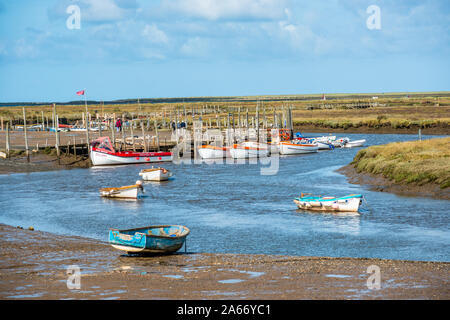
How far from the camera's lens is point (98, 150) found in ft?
222

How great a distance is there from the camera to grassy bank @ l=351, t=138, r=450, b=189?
4003 centimetres

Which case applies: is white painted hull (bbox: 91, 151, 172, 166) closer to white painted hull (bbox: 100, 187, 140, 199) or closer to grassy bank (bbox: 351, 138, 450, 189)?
grassy bank (bbox: 351, 138, 450, 189)

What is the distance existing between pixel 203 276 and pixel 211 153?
5296 centimetres

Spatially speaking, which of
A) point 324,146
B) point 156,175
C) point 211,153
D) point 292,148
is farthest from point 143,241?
point 324,146

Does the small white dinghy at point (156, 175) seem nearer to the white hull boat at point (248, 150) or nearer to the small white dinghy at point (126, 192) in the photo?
the small white dinghy at point (126, 192)

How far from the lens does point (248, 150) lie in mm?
74438

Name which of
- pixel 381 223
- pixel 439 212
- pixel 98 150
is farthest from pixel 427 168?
pixel 98 150

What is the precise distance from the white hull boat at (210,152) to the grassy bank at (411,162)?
2288 cm

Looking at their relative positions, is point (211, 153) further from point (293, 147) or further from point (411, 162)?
point (411, 162)

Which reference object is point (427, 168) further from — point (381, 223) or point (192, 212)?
point (192, 212)

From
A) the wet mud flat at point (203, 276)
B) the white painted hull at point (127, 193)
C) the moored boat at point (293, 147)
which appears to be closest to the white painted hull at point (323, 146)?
the moored boat at point (293, 147)

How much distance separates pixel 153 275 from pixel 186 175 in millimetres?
36754

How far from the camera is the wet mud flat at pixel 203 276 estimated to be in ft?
59.8
